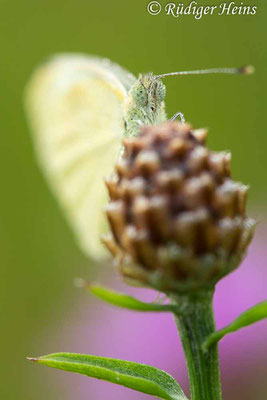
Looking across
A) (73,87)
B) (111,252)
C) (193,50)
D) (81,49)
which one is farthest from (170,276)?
(81,49)

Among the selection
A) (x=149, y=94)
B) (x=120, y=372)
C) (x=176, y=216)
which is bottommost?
(x=120, y=372)

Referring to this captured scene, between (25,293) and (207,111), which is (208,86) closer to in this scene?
(207,111)

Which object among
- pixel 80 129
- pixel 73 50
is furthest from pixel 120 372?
pixel 73 50

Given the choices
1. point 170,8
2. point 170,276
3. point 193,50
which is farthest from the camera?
point 193,50

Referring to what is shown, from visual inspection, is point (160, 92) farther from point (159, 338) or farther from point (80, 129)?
point (159, 338)

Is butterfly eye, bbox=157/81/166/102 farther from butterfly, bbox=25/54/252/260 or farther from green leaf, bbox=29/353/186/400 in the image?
green leaf, bbox=29/353/186/400

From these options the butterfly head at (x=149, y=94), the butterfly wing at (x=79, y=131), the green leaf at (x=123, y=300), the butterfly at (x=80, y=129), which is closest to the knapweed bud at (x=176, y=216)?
the green leaf at (x=123, y=300)
